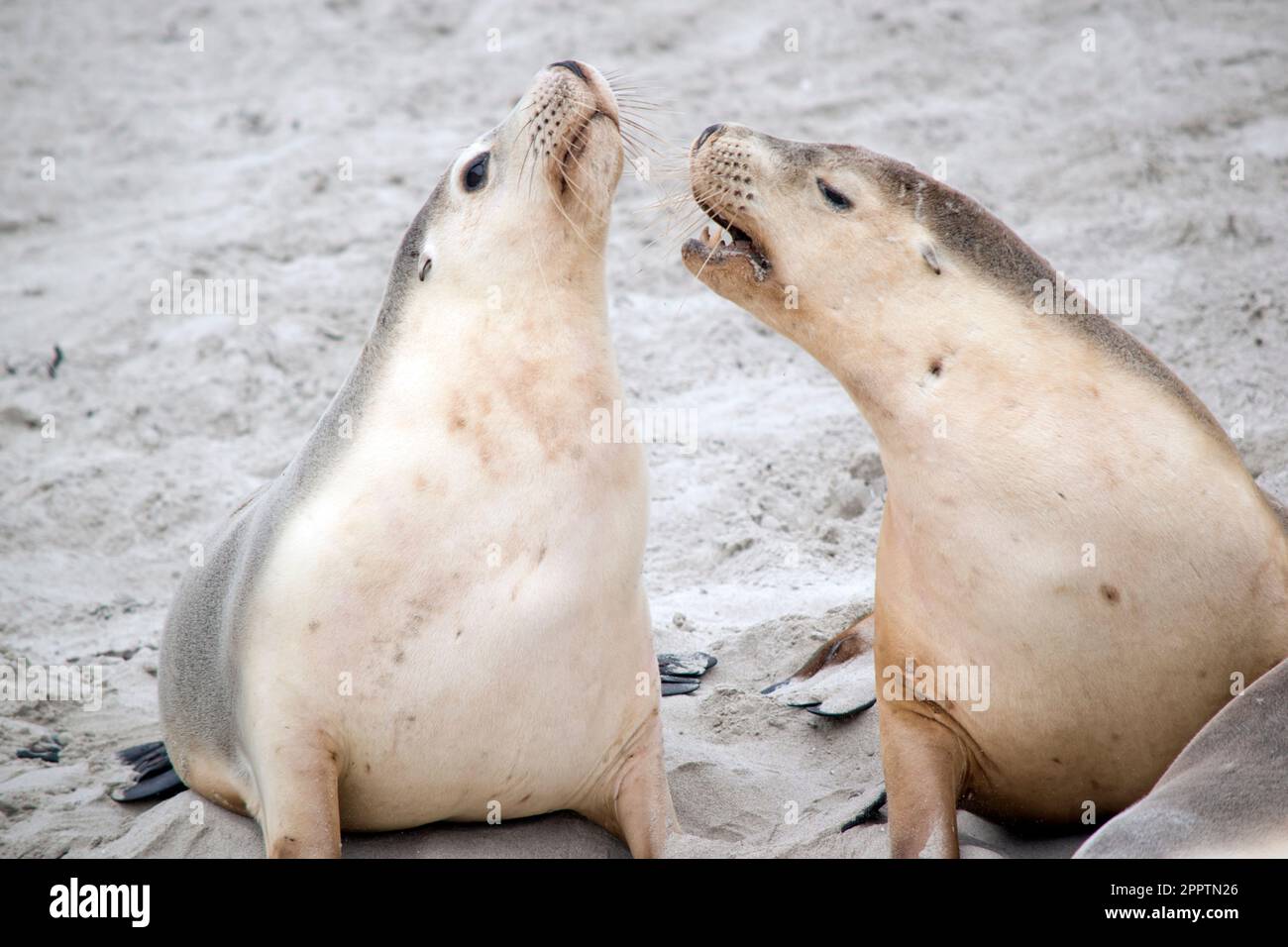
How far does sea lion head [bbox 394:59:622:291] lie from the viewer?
3.08 meters

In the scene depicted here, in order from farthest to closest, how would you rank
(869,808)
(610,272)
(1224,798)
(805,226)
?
(610,272)
(869,808)
(805,226)
(1224,798)

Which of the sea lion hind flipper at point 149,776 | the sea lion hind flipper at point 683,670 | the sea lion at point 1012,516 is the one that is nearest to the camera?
the sea lion at point 1012,516

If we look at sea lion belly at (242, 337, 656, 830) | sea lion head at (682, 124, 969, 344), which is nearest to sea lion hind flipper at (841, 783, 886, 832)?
sea lion belly at (242, 337, 656, 830)

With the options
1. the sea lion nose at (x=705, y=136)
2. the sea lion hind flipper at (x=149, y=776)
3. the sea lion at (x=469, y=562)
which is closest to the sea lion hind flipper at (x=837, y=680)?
the sea lion at (x=469, y=562)

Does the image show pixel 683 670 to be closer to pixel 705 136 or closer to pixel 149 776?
pixel 149 776

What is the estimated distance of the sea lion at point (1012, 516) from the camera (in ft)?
9.02

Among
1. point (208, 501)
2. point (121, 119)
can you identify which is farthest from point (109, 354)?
point (121, 119)

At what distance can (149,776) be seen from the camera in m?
3.59

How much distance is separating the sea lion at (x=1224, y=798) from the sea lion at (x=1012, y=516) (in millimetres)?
243

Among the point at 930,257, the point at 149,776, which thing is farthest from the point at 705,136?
the point at 149,776

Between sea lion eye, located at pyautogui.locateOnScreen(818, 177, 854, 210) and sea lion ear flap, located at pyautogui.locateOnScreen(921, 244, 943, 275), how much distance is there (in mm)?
196

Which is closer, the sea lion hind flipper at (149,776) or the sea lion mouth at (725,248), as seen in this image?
the sea lion mouth at (725,248)

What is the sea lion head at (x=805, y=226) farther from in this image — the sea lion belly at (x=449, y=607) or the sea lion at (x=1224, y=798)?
the sea lion at (x=1224, y=798)

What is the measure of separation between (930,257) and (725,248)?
0.44 m
